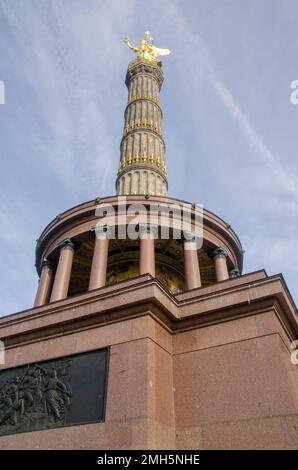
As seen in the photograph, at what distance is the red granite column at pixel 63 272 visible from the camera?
15.6 metres

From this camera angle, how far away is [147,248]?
15.7 metres

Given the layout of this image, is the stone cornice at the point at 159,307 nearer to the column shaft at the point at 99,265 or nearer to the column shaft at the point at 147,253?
the column shaft at the point at 99,265

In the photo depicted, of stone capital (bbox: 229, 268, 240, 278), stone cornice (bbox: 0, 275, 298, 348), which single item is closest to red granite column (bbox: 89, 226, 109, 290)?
stone cornice (bbox: 0, 275, 298, 348)

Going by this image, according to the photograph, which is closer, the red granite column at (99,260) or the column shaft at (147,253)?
the red granite column at (99,260)

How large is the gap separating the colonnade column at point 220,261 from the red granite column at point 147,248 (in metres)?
3.06

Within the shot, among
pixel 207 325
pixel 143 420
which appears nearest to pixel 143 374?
pixel 143 420

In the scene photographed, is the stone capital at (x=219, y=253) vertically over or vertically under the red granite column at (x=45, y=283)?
over

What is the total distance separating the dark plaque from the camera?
7672 millimetres

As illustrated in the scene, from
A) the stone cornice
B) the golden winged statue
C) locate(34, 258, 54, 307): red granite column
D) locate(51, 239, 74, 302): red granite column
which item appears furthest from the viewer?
the golden winged statue

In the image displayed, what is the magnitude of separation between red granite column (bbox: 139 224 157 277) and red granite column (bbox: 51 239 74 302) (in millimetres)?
2931

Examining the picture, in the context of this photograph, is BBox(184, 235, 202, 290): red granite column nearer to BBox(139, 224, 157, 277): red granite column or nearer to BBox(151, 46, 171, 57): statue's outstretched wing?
BBox(139, 224, 157, 277): red granite column

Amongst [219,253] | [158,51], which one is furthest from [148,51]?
[219,253]

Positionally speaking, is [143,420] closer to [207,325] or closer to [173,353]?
[173,353]

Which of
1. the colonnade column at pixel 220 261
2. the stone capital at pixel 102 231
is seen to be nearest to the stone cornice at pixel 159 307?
the stone capital at pixel 102 231
